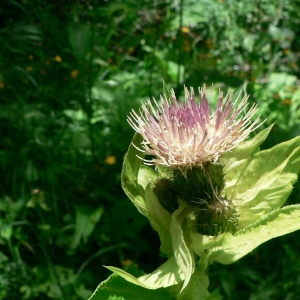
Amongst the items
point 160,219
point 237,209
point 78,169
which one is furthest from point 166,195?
point 78,169

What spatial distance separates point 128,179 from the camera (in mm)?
1048

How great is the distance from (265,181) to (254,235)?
0.20 meters

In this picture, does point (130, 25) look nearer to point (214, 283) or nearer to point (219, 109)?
point (214, 283)

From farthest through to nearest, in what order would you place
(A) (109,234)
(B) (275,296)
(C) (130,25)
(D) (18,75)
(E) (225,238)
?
(C) (130,25) < (D) (18,75) < (A) (109,234) < (B) (275,296) < (E) (225,238)

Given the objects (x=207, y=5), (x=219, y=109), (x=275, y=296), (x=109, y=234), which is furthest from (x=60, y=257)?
(x=207, y=5)

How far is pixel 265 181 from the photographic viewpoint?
105 cm

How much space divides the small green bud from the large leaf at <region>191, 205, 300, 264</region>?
138mm

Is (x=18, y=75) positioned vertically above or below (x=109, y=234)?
above

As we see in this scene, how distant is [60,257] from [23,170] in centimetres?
46

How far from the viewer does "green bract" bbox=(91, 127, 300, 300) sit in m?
0.89

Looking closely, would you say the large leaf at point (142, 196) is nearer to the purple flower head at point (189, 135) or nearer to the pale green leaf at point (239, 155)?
the purple flower head at point (189, 135)

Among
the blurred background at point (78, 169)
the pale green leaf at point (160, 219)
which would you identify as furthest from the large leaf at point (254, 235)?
the blurred background at point (78, 169)

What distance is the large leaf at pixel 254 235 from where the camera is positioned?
0.86 meters

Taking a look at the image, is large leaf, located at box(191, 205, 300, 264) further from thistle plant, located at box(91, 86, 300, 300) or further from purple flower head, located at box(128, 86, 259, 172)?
purple flower head, located at box(128, 86, 259, 172)
